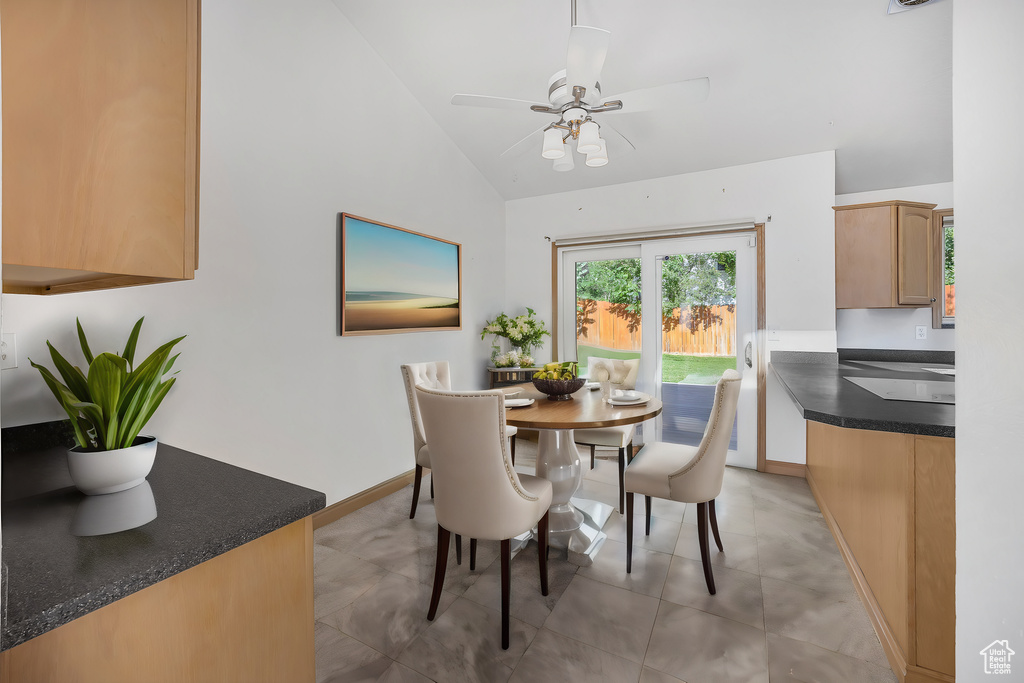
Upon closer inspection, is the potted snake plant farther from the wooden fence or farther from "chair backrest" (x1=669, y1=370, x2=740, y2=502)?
the wooden fence

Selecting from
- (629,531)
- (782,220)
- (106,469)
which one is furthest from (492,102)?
(782,220)

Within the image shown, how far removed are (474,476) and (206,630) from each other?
96 cm

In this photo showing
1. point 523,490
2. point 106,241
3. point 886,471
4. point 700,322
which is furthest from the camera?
point 700,322

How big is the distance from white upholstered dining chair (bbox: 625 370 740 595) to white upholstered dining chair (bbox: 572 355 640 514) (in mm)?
536

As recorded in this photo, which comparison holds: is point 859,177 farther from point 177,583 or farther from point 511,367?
point 177,583

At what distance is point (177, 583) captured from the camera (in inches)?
29.5

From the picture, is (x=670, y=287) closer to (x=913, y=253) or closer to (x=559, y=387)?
(x=913, y=253)

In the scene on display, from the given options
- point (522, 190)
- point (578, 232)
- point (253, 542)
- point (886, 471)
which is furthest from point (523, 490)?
point (522, 190)

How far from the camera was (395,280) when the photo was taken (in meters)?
3.08

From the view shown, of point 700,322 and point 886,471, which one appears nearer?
point 886,471

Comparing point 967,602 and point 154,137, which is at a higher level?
point 154,137

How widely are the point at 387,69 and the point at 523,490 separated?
9.38ft

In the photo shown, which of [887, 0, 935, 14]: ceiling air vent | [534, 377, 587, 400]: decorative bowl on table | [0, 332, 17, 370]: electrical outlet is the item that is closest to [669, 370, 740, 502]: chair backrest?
[534, 377, 587, 400]: decorative bowl on table

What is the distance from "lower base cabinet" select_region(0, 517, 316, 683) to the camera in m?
0.66
